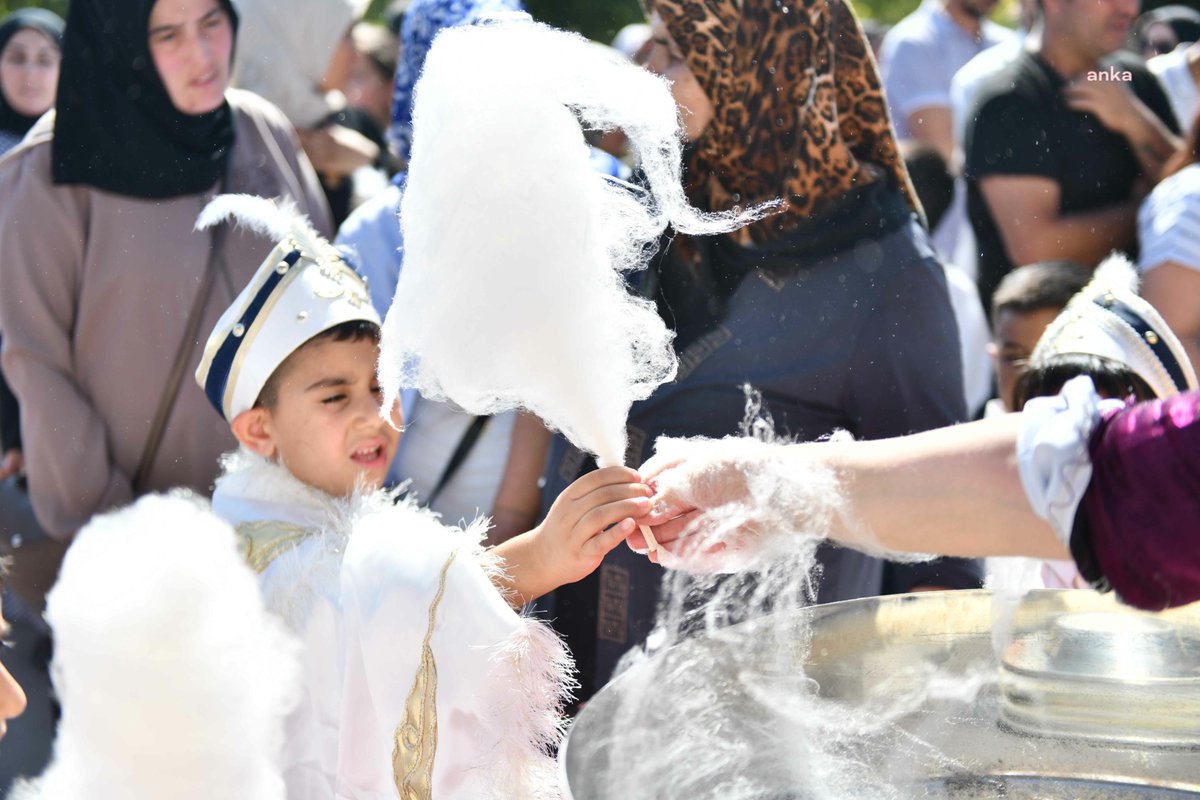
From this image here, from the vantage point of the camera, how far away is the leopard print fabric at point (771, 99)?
7.52ft

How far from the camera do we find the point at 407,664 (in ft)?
5.84

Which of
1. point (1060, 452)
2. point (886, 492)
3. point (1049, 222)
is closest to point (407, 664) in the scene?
point (886, 492)

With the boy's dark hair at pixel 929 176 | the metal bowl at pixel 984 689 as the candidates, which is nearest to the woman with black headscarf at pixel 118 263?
the metal bowl at pixel 984 689

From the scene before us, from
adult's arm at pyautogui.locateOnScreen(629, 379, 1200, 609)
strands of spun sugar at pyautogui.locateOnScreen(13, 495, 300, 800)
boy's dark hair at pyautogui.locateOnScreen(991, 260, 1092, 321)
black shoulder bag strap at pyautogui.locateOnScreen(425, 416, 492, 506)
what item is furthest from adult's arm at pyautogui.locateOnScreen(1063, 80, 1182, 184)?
strands of spun sugar at pyautogui.locateOnScreen(13, 495, 300, 800)

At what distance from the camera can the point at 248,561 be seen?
2092mm

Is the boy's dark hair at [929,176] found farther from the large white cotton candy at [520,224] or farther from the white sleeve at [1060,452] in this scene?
the white sleeve at [1060,452]

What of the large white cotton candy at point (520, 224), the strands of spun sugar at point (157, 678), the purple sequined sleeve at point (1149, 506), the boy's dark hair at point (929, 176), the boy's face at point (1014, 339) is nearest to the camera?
the purple sequined sleeve at point (1149, 506)

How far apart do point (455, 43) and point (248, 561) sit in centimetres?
96

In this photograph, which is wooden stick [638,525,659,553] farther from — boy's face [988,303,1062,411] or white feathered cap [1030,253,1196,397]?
boy's face [988,303,1062,411]

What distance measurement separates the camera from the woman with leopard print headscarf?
2.29 meters

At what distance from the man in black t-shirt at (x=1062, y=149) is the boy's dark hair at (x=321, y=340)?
1779 millimetres

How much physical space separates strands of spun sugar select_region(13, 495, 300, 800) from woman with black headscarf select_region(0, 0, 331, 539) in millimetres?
934

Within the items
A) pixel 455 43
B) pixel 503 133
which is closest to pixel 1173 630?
pixel 503 133

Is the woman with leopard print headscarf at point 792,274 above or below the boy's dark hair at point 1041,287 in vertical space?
above
